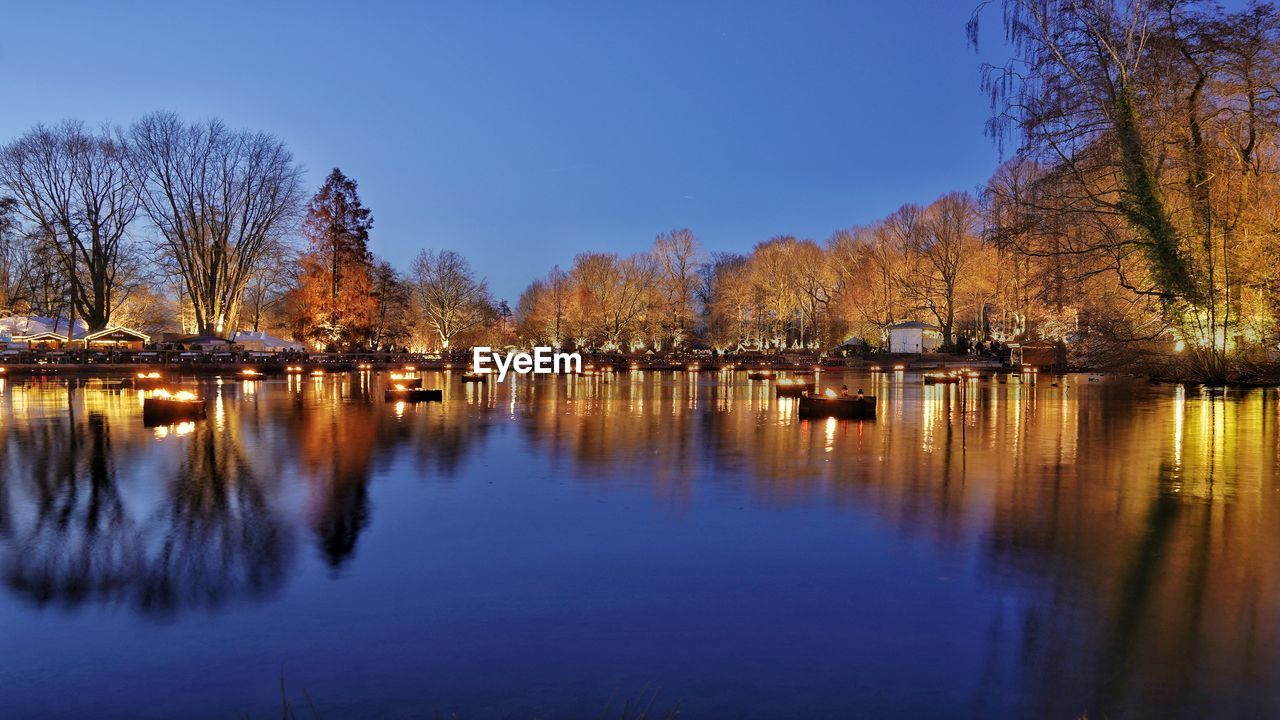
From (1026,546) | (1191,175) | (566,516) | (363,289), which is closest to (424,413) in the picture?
(566,516)

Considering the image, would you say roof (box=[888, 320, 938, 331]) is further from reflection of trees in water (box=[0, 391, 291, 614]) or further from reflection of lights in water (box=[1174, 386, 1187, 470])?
reflection of trees in water (box=[0, 391, 291, 614])

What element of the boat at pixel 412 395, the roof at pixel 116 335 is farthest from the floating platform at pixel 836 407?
the roof at pixel 116 335

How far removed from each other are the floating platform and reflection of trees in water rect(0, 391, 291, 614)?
13170mm

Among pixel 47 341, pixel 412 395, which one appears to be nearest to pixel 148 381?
pixel 412 395

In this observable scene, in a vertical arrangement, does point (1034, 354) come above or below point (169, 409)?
above

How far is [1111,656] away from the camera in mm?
5266

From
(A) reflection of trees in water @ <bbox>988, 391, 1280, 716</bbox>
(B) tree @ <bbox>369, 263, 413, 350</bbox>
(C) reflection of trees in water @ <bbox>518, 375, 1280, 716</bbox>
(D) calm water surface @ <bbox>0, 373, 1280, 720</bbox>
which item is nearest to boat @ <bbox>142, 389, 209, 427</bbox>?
(D) calm water surface @ <bbox>0, 373, 1280, 720</bbox>

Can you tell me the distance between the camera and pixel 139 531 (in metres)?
8.84

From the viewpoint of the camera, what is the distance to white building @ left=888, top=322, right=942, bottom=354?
77750 mm

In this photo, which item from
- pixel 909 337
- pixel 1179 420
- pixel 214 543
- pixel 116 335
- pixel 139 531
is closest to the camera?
pixel 214 543

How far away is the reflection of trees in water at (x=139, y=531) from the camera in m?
6.85

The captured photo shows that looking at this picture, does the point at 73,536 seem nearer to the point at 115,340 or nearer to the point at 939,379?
the point at 939,379

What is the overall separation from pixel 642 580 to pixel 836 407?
15933mm

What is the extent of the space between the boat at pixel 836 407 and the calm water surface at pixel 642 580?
6.34m
